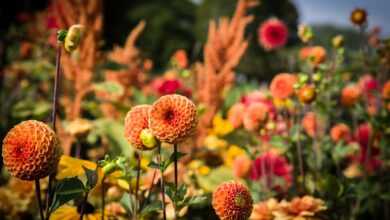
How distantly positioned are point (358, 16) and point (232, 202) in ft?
4.03

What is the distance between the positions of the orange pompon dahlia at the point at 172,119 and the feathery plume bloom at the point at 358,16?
121 cm

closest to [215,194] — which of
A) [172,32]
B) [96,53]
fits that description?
[96,53]

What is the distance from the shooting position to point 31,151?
2.44 ft

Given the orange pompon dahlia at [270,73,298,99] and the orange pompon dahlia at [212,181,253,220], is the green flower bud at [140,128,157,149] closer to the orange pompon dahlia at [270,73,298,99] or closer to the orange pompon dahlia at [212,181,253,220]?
the orange pompon dahlia at [212,181,253,220]

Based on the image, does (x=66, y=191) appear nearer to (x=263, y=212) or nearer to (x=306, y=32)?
(x=263, y=212)

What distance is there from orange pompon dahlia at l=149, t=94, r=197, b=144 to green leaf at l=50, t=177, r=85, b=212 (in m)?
0.16

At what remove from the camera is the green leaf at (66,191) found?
84 cm

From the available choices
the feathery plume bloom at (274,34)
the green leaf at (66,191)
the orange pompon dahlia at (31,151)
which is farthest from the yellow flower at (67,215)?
the feathery plume bloom at (274,34)

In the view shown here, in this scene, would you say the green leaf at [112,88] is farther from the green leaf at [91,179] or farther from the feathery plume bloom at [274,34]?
the green leaf at [91,179]

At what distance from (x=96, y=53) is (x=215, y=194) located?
1.66 m

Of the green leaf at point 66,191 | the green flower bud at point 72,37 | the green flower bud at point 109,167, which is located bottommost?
the green leaf at point 66,191

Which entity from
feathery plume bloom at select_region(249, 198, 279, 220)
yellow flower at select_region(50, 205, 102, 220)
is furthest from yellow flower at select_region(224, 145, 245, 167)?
yellow flower at select_region(50, 205, 102, 220)

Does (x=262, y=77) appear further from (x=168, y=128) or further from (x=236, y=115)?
(x=168, y=128)

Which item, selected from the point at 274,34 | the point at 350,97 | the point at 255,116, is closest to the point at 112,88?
the point at 274,34
